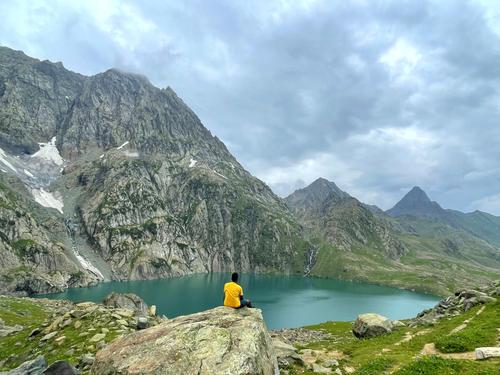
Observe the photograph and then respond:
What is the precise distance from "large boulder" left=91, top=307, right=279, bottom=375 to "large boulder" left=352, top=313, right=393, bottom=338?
28362mm

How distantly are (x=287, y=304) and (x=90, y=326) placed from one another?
181 meters

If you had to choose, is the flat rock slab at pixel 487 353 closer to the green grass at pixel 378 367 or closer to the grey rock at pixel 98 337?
the green grass at pixel 378 367

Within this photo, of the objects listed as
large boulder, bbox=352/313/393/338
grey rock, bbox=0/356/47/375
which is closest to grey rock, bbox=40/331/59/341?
grey rock, bbox=0/356/47/375

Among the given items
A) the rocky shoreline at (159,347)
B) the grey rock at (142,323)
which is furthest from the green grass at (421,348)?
the grey rock at (142,323)

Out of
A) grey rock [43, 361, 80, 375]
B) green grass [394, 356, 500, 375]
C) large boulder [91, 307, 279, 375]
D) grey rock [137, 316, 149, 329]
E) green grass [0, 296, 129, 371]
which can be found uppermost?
large boulder [91, 307, 279, 375]

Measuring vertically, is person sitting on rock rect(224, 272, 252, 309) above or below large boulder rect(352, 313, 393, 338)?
above

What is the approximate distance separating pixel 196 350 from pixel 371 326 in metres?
32.3

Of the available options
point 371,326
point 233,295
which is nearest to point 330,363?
point 233,295

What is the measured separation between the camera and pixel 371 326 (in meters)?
40.8

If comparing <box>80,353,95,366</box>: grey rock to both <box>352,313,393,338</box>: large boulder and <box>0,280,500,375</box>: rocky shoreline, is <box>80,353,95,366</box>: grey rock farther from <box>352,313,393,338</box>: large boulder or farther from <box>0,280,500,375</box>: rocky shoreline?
<box>352,313,393,338</box>: large boulder

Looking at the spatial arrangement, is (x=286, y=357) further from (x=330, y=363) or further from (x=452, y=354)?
(x=452, y=354)

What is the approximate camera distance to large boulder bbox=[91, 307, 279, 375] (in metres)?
13.8

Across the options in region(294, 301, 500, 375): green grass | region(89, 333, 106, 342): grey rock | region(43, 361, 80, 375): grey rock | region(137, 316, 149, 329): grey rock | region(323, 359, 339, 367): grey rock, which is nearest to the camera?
region(294, 301, 500, 375): green grass

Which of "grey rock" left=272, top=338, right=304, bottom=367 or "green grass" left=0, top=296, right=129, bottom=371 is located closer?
"grey rock" left=272, top=338, right=304, bottom=367
